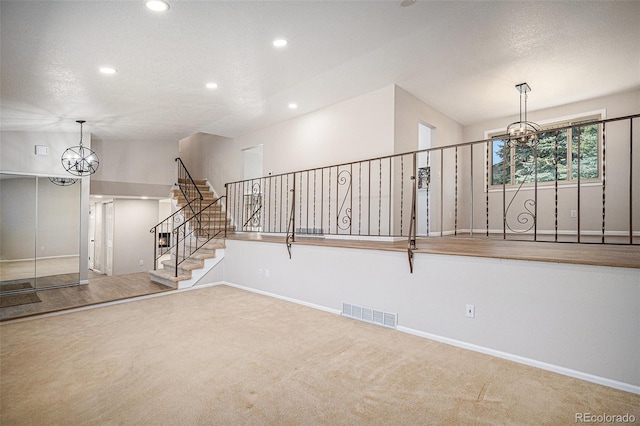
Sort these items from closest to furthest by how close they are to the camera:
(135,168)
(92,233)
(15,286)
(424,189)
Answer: (15,286), (424,189), (135,168), (92,233)

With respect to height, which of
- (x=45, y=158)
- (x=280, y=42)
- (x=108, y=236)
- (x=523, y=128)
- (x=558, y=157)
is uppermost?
(x=280, y=42)

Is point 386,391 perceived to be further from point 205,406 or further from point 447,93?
point 447,93

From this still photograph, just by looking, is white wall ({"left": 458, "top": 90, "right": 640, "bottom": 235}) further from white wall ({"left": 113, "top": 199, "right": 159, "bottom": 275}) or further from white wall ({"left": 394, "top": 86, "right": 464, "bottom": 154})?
white wall ({"left": 113, "top": 199, "right": 159, "bottom": 275})

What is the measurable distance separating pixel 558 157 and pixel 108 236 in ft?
38.5

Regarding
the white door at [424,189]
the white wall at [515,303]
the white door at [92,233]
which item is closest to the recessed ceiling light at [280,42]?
the white wall at [515,303]

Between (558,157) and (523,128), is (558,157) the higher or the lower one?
the lower one

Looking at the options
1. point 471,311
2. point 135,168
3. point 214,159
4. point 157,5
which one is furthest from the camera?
point 214,159

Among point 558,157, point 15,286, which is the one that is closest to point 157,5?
point 15,286

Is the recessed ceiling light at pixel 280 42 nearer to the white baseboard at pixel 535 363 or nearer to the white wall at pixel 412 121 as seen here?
the white wall at pixel 412 121

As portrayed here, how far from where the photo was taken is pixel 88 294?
17.6ft

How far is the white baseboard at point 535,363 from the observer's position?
243cm

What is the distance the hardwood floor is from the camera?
450 centimetres

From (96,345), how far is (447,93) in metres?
6.60
